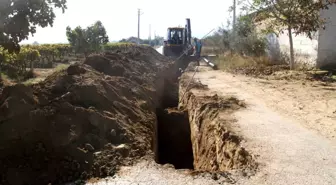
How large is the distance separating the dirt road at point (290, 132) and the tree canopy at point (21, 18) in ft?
12.3

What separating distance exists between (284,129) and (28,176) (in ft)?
16.0

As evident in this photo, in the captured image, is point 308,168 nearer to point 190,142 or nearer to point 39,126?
point 39,126

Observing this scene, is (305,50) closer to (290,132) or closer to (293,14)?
(293,14)

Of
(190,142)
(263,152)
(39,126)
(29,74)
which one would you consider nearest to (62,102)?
(39,126)

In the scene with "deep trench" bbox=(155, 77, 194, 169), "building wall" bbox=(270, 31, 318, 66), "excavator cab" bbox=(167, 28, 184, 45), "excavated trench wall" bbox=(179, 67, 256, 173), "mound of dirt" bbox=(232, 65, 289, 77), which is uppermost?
"excavator cab" bbox=(167, 28, 184, 45)

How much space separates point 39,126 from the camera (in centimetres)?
535

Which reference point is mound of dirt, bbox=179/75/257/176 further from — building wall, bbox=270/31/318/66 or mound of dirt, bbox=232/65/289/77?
building wall, bbox=270/31/318/66

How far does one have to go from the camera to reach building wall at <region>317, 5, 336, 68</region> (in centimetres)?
1602

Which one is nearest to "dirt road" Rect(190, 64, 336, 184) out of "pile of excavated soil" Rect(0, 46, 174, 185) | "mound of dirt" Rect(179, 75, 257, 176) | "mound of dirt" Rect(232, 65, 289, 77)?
"mound of dirt" Rect(179, 75, 257, 176)

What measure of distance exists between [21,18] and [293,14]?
13.9 metres

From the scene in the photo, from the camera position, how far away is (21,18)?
5.12 metres

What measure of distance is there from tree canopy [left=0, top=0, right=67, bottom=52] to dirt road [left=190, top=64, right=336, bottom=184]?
148 inches

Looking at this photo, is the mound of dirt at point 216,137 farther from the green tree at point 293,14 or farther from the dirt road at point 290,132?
the green tree at point 293,14

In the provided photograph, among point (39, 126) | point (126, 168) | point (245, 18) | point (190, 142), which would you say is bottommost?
point (190, 142)
